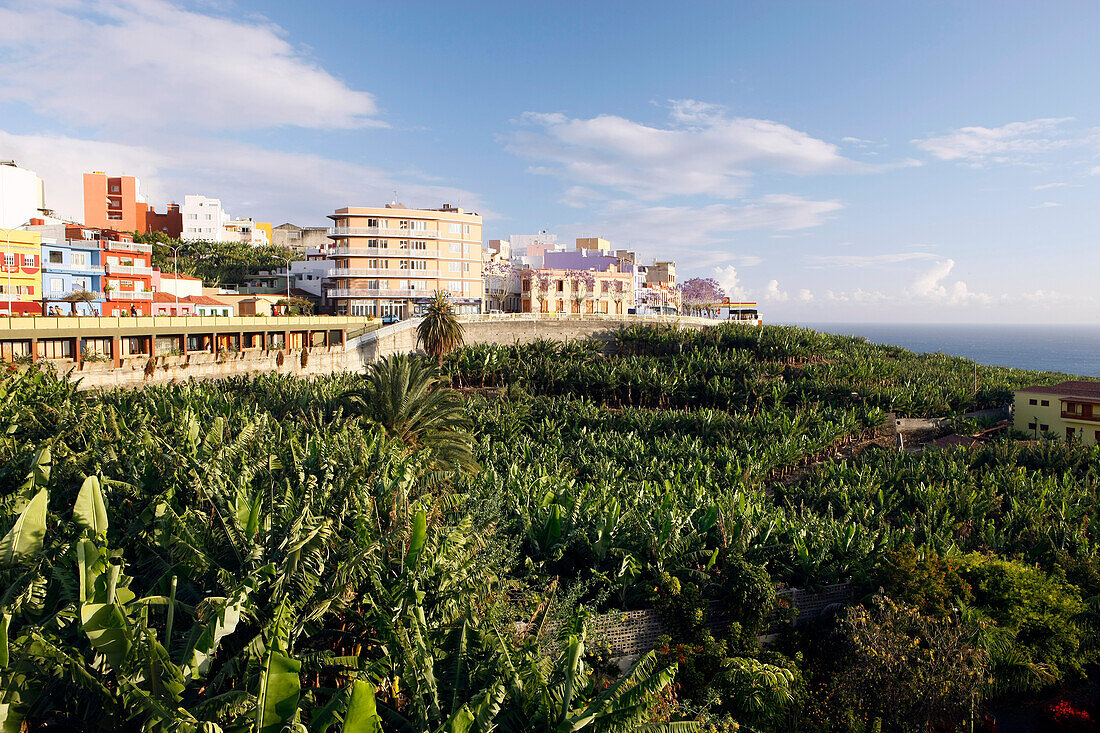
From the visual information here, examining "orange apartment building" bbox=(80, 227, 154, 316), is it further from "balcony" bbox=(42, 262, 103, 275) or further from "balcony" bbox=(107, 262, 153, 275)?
"balcony" bbox=(42, 262, 103, 275)

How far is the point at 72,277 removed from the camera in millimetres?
38875

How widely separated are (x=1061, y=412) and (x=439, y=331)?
3323cm

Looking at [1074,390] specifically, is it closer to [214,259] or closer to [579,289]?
[579,289]

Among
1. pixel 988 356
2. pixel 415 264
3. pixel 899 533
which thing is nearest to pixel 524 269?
pixel 415 264

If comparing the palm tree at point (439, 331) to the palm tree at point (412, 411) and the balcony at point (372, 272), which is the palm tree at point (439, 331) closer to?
the balcony at point (372, 272)

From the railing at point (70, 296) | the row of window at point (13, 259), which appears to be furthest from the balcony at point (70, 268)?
the row of window at point (13, 259)

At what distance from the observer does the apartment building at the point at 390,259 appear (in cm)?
5078

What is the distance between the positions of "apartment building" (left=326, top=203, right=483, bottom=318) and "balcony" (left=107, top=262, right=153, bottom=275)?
12.8 m

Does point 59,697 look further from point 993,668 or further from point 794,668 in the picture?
point 993,668

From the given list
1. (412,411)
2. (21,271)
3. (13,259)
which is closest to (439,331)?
(412,411)

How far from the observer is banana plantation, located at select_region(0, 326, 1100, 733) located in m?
6.15

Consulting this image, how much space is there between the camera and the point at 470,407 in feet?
100

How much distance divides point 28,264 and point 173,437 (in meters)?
30.6

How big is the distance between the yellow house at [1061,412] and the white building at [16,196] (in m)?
67.8
